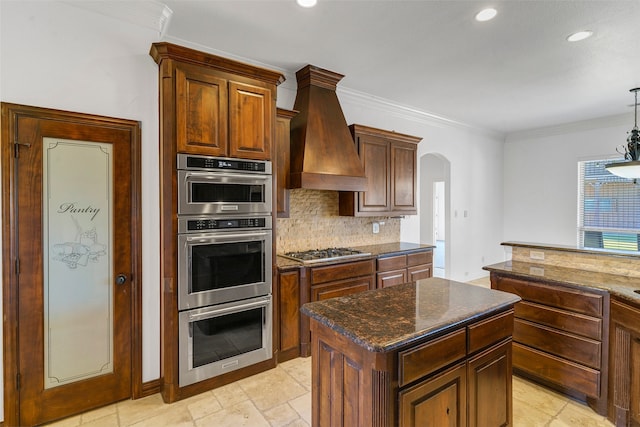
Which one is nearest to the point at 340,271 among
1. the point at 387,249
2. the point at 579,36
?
the point at 387,249

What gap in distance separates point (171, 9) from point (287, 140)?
146 centimetres

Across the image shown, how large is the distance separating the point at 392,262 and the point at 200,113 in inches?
105

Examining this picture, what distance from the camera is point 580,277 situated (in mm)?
2531

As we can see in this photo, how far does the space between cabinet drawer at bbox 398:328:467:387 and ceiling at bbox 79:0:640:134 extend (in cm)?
233

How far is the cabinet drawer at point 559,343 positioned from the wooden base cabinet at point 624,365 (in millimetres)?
108

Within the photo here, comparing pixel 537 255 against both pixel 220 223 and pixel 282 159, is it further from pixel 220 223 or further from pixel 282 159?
pixel 220 223

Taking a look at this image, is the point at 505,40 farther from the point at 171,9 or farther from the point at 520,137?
the point at 520,137

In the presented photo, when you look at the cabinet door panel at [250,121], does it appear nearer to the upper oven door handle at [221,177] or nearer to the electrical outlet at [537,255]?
the upper oven door handle at [221,177]

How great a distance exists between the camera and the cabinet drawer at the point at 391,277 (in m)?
3.79

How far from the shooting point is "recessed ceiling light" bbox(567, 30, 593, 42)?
276 cm

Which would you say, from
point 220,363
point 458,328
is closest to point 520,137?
point 458,328

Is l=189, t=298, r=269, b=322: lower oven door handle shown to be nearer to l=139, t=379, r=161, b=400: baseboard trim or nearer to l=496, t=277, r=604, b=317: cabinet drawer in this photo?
l=139, t=379, r=161, b=400: baseboard trim

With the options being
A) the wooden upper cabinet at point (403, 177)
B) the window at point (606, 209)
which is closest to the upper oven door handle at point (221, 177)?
the wooden upper cabinet at point (403, 177)

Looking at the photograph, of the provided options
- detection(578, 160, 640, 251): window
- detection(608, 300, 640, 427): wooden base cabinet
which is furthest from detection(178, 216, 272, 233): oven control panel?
detection(578, 160, 640, 251): window
